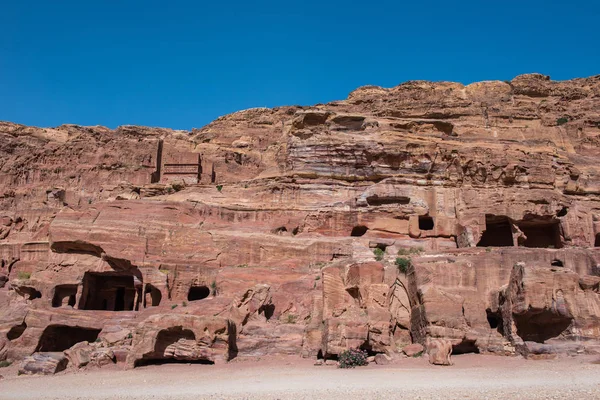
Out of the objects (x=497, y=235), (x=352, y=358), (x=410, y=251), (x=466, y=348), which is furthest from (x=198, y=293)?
(x=497, y=235)

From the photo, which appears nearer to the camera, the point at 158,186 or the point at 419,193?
the point at 419,193

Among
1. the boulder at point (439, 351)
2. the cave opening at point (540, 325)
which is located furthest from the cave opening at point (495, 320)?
the boulder at point (439, 351)

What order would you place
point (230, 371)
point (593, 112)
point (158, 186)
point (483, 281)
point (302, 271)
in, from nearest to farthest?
point (230, 371) → point (483, 281) → point (302, 271) → point (158, 186) → point (593, 112)

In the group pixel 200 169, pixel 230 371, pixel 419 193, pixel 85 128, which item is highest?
pixel 85 128

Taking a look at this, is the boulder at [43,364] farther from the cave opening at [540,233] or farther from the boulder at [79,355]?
the cave opening at [540,233]

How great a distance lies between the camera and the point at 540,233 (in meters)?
34.9

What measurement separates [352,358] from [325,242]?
10.7 m

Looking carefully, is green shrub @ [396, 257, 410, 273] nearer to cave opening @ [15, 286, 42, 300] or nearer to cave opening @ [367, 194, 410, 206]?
cave opening @ [367, 194, 410, 206]

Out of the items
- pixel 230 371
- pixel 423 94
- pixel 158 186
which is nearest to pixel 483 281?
pixel 230 371

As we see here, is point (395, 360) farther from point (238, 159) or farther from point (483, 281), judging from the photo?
point (238, 159)

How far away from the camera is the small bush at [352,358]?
2002cm

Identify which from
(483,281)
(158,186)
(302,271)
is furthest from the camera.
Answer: (158,186)

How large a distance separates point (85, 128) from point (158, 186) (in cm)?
2528

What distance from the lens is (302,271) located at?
2769cm
